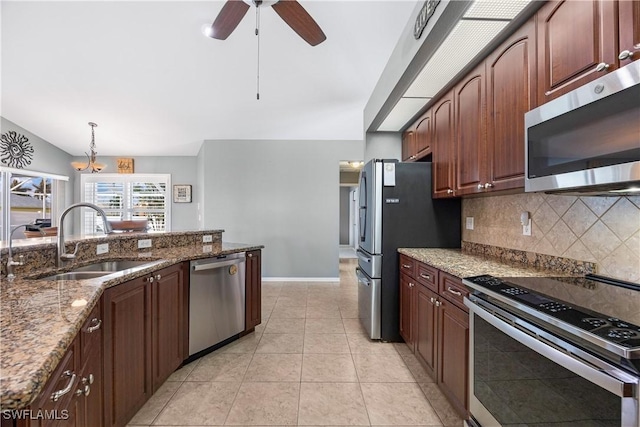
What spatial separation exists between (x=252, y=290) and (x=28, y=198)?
219 inches

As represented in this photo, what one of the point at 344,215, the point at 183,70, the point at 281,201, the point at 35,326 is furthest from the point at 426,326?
the point at 344,215

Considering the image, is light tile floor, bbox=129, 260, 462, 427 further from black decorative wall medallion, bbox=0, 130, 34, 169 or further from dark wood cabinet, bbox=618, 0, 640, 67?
black decorative wall medallion, bbox=0, 130, 34, 169

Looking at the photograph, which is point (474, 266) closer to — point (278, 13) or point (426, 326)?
point (426, 326)

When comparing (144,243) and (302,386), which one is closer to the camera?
(302,386)

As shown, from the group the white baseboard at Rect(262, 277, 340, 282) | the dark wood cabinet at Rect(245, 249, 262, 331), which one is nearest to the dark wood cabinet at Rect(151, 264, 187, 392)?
the dark wood cabinet at Rect(245, 249, 262, 331)

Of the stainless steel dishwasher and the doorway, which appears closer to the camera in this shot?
the stainless steel dishwasher

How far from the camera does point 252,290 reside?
9.04ft

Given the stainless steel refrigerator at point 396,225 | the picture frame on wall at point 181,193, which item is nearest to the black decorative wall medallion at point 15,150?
the picture frame on wall at point 181,193

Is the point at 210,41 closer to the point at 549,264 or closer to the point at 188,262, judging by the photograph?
the point at 188,262

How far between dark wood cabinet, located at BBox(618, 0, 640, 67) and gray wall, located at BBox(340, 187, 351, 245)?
8453 mm

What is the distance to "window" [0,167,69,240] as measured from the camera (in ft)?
16.1

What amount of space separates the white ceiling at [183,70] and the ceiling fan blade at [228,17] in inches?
20.0

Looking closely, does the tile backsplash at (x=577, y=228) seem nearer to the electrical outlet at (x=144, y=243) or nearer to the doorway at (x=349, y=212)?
the electrical outlet at (x=144, y=243)

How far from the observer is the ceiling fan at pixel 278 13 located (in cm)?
183
